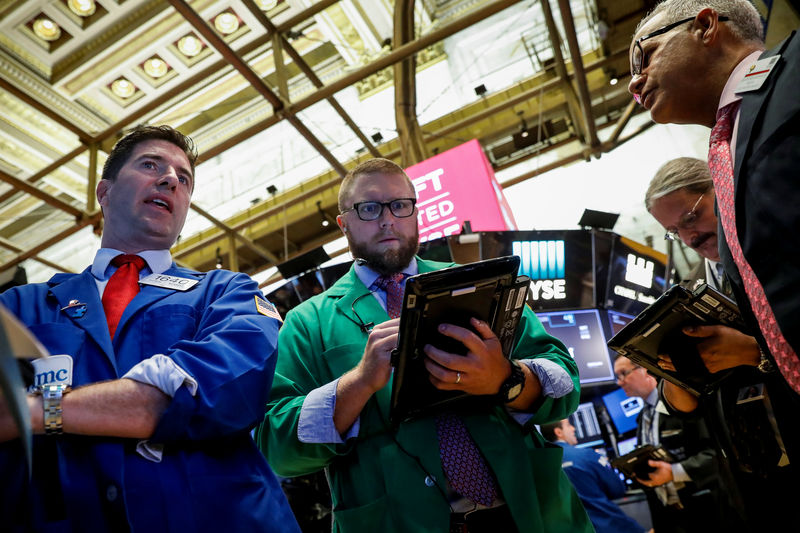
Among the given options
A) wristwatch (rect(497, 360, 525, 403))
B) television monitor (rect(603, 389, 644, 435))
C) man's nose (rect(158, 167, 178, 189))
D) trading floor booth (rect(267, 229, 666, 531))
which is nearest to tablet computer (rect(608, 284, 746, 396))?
wristwatch (rect(497, 360, 525, 403))

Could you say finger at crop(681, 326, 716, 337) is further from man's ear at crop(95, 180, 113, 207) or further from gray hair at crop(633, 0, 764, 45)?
man's ear at crop(95, 180, 113, 207)

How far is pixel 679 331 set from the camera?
→ 2.37 meters

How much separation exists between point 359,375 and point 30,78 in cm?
990

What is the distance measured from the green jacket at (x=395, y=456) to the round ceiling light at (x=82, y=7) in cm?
856

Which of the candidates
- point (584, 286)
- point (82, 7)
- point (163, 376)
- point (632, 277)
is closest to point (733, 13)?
point (163, 376)

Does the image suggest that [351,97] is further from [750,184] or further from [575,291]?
[750,184]

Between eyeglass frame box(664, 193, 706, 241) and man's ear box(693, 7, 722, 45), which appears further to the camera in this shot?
eyeglass frame box(664, 193, 706, 241)

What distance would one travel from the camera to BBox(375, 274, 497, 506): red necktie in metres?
1.78

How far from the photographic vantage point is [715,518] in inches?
153

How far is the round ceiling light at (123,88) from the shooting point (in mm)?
9766

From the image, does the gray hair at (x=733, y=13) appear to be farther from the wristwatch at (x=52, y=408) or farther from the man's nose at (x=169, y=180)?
the wristwatch at (x=52, y=408)

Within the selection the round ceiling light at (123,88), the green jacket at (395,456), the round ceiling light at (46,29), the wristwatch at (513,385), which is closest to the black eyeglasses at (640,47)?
the green jacket at (395,456)

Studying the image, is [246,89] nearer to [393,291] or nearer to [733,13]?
[393,291]

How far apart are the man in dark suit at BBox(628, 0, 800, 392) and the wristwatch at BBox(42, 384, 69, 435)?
1657mm
